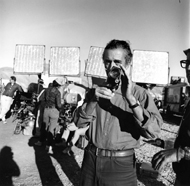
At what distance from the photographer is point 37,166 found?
4.34 meters

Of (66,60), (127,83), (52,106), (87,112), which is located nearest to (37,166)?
(52,106)

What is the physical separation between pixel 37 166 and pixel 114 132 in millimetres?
3484

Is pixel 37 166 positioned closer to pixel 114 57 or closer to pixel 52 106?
pixel 52 106

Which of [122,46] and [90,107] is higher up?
[122,46]

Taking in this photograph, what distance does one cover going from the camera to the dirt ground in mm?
3641

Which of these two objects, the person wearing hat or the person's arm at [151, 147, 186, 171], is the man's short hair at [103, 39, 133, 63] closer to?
the person's arm at [151, 147, 186, 171]

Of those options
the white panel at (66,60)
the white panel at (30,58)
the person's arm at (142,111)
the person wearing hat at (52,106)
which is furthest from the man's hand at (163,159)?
the white panel at (30,58)

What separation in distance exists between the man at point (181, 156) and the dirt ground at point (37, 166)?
2243 millimetres

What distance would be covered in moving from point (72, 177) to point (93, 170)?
253cm

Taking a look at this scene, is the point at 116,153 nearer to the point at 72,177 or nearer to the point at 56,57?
the point at 72,177

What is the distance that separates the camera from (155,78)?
189 inches

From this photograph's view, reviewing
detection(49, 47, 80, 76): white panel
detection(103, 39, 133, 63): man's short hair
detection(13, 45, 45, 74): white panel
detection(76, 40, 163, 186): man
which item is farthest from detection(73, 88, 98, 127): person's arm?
detection(13, 45, 45, 74): white panel

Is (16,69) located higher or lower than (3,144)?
higher

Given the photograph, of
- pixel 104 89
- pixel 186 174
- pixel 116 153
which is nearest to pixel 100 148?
pixel 116 153
